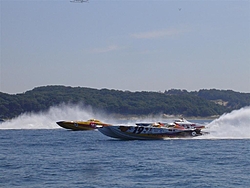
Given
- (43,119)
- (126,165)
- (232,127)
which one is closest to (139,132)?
(232,127)

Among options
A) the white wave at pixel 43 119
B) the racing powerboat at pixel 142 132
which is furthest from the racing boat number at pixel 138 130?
the white wave at pixel 43 119

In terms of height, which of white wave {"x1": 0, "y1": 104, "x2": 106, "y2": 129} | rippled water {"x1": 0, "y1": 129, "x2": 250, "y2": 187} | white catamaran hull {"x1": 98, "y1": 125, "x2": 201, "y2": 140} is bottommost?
rippled water {"x1": 0, "y1": 129, "x2": 250, "y2": 187}

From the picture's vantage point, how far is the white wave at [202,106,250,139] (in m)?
54.5

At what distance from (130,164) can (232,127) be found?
2668 centimetres

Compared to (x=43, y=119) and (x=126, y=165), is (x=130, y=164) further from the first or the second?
(x=43, y=119)

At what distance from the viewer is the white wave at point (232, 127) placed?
54.5m

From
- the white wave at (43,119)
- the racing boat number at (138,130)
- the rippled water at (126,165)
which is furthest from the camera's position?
the white wave at (43,119)

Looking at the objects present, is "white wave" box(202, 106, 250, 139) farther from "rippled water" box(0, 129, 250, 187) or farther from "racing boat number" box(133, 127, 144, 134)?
"rippled water" box(0, 129, 250, 187)

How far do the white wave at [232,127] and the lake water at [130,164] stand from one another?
353cm

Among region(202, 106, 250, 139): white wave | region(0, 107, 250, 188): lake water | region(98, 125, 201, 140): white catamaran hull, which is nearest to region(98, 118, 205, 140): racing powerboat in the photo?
region(98, 125, 201, 140): white catamaran hull

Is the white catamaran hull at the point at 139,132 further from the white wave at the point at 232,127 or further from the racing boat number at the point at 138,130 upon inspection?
the white wave at the point at 232,127

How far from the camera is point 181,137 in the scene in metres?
52.2

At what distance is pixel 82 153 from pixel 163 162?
760 centimetres

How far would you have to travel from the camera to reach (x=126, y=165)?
32.2m
